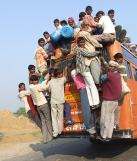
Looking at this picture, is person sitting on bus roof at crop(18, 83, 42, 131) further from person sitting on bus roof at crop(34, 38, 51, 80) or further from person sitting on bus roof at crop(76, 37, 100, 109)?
person sitting on bus roof at crop(76, 37, 100, 109)

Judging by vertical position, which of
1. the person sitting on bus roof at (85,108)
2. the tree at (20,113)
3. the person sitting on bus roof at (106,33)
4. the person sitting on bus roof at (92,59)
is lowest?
the tree at (20,113)

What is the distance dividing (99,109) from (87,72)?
916mm

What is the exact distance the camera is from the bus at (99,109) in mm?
4225

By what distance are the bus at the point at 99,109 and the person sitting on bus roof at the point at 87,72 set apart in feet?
1.07

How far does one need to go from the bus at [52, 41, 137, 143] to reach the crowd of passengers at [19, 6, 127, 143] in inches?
5.3

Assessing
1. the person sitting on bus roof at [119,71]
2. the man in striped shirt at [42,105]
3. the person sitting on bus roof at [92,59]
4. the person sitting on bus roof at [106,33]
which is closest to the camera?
the person sitting on bus roof at [119,71]

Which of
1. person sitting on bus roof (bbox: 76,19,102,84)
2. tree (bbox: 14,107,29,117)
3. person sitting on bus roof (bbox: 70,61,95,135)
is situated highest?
person sitting on bus roof (bbox: 76,19,102,84)

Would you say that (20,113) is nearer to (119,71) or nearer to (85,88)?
(85,88)

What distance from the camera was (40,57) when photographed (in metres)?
5.89

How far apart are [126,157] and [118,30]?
3916mm

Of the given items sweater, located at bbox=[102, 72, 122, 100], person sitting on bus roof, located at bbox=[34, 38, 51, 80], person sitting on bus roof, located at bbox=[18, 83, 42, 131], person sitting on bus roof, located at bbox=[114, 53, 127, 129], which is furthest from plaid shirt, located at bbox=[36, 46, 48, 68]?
sweater, located at bbox=[102, 72, 122, 100]

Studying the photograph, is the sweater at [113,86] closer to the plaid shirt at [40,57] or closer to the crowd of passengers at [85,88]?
the crowd of passengers at [85,88]

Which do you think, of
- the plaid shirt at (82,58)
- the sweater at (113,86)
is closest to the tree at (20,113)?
the plaid shirt at (82,58)

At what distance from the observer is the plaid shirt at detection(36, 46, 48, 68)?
5820 millimetres
